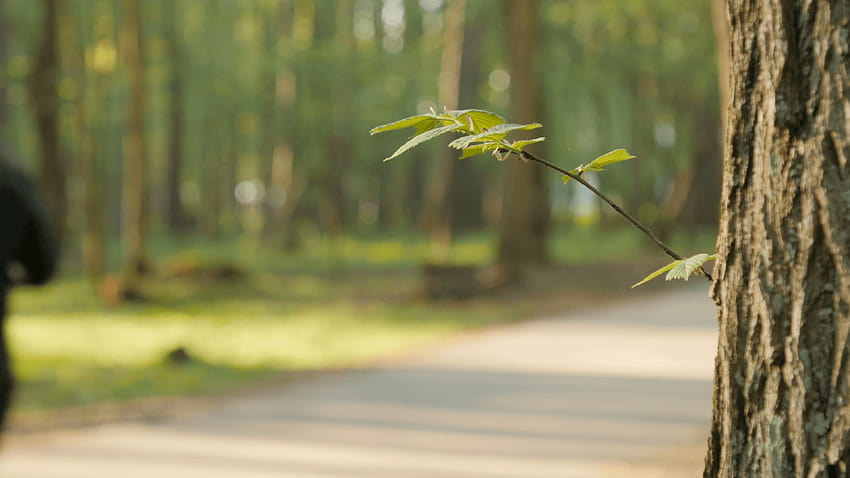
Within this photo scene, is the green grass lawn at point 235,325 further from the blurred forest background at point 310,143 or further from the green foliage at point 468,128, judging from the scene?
the green foliage at point 468,128

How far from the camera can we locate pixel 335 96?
20078 millimetres

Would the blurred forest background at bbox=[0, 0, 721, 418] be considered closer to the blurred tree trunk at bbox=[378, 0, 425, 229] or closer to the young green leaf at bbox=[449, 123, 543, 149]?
the blurred tree trunk at bbox=[378, 0, 425, 229]

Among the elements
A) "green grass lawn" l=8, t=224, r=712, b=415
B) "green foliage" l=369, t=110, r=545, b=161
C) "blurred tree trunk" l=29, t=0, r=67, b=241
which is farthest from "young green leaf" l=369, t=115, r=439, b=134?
"blurred tree trunk" l=29, t=0, r=67, b=241

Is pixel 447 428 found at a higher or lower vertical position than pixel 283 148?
lower

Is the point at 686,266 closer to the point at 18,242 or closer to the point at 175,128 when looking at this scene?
the point at 18,242

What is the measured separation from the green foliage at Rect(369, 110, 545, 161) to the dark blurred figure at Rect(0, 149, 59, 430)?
2510 millimetres

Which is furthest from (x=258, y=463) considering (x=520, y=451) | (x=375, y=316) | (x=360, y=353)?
(x=375, y=316)

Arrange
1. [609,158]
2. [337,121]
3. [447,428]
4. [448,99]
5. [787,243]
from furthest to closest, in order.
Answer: [448,99]
[337,121]
[447,428]
[609,158]
[787,243]

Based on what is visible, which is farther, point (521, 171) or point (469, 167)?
point (469, 167)

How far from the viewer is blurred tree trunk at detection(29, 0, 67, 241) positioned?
878 inches

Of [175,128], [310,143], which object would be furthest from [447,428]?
[175,128]

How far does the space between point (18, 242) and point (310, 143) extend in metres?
20.2

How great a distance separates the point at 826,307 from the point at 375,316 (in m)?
12.9

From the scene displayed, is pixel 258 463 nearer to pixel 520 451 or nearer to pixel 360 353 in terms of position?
pixel 520 451
